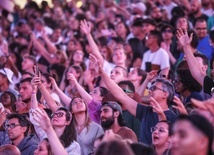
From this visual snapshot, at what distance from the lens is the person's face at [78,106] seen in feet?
28.8

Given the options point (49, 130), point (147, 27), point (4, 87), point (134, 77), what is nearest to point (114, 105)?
point (49, 130)

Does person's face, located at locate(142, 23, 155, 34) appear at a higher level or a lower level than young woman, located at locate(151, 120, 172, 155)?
lower

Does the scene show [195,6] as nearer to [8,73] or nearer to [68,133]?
[8,73]

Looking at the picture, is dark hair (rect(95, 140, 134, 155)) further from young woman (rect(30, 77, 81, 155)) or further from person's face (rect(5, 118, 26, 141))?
A: person's face (rect(5, 118, 26, 141))

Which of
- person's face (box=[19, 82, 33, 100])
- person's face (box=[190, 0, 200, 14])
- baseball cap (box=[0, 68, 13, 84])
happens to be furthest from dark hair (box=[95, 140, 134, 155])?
person's face (box=[190, 0, 200, 14])

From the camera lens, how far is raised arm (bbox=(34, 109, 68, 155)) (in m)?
6.48

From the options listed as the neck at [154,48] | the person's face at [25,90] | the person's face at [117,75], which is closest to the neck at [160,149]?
the person's face at [25,90]

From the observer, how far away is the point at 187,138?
4777mm

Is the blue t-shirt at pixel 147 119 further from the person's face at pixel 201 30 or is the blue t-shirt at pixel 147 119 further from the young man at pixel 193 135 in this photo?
the person's face at pixel 201 30

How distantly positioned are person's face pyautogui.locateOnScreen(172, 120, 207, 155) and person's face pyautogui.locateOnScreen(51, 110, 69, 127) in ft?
11.5

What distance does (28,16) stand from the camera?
61.1 ft

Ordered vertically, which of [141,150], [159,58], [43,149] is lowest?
[159,58]

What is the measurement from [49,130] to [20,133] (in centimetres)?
205

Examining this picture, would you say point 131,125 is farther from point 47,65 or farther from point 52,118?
point 47,65
